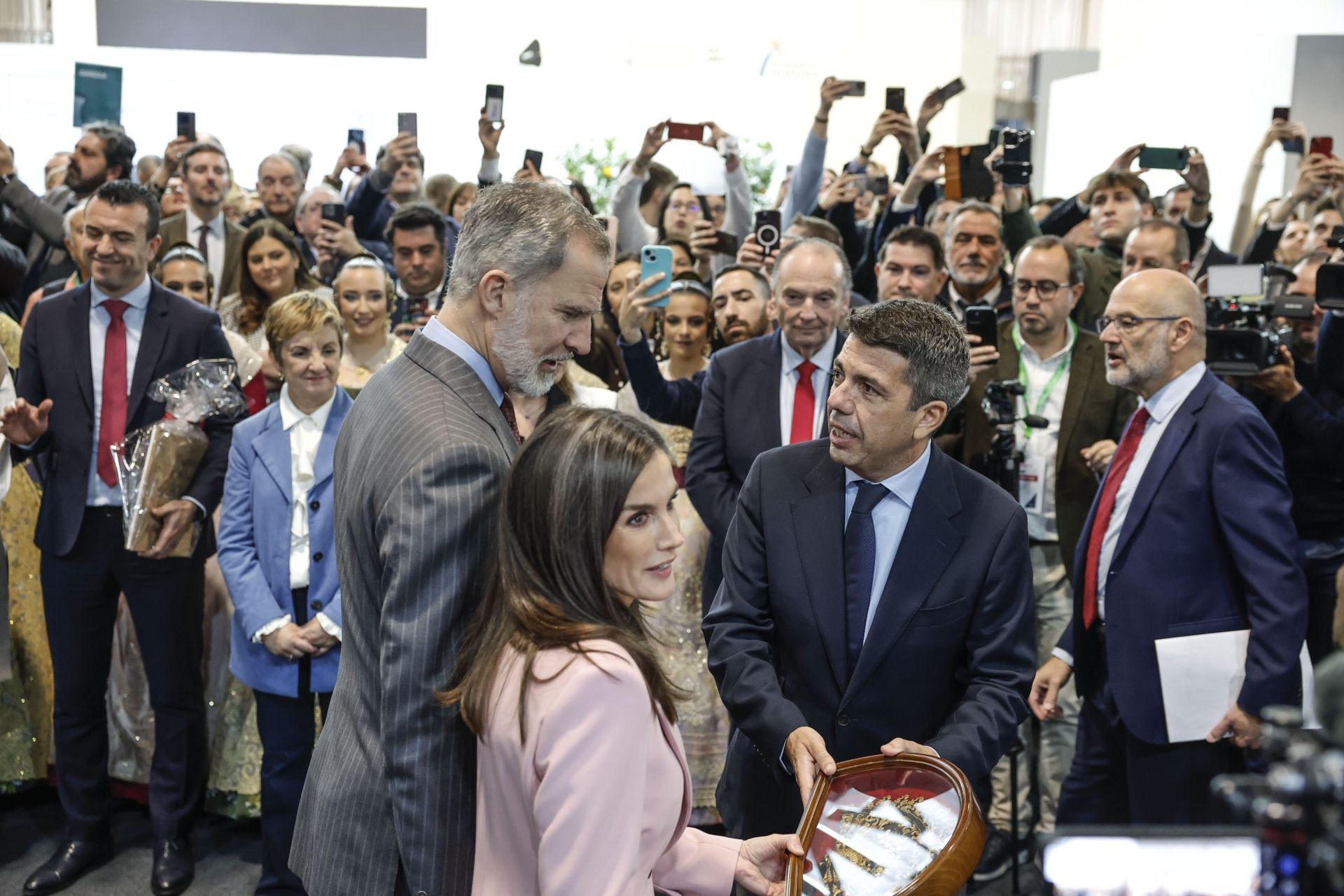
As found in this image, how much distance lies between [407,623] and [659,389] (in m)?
2.21

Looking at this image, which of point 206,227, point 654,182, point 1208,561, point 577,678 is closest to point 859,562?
point 577,678

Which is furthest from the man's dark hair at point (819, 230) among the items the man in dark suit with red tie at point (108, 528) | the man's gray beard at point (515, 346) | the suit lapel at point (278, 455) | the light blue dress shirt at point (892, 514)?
the man's gray beard at point (515, 346)

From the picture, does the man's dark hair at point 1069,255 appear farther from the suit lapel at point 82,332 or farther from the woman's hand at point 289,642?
the suit lapel at point 82,332

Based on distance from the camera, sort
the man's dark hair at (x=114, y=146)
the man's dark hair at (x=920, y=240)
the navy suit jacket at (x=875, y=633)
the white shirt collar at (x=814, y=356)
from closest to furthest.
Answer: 1. the navy suit jacket at (x=875, y=633)
2. the white shirt collar at (x=814, y=356)
3. the man's dark hair at (x=920, y=240)
4. the man's dark hair at (x=114, y=146)

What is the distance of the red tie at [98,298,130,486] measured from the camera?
10.9 ft

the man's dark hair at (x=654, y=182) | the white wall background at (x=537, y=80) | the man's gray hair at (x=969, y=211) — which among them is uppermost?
the white wall background at (x=537, y=80)

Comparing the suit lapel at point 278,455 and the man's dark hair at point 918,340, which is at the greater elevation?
the man's dark hair at point 918,340

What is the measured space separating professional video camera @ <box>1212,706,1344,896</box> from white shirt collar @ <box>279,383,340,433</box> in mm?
2823

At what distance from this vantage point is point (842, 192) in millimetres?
4816

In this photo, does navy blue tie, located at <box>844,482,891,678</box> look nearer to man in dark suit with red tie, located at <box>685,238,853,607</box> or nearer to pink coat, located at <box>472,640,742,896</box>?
pink coat, located at <box>472,640,742,896</box>

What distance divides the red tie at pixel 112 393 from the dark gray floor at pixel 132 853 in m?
1.06

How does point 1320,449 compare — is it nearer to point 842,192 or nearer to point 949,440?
point 949,440

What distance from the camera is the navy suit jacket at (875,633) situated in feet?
6.72

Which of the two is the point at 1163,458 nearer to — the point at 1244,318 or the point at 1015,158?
the point at 1244,318
